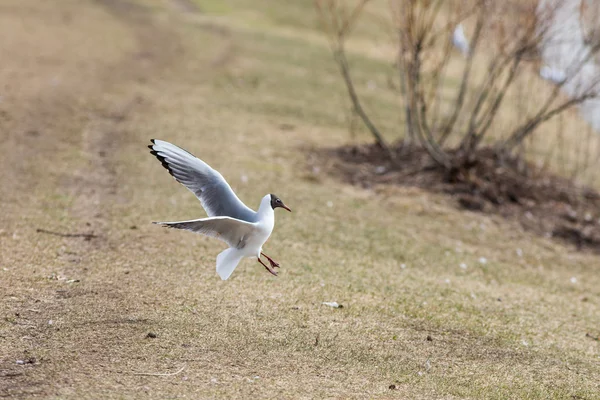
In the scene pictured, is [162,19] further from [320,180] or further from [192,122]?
[320,180]

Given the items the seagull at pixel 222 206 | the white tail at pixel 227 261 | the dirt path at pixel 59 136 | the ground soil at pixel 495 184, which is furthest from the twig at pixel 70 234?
the ground soil at pixel 495 184

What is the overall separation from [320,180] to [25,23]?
9.63 m

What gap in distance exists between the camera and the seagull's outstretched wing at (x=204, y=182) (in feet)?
15.6

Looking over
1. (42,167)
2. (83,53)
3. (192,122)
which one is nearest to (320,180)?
(192,122)

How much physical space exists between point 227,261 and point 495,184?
5959mm

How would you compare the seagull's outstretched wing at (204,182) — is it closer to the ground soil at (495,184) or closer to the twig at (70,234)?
the twig at (70,234)

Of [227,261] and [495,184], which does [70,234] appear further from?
[495,184]

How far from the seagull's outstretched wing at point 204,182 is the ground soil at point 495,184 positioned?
5.20m

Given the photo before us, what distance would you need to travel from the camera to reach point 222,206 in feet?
16.0

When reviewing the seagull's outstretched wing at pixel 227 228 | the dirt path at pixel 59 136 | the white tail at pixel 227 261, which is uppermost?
the seagull's outstretched wing at pixel 227 228

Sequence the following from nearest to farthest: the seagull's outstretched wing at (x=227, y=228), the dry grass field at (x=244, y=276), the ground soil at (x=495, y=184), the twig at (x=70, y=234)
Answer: the seagull's outstretched wing at (x=227, y=228) < the dry grass field at (x=244, y=276) < the twig at (x=70, y=234) < the ground soil at (x=495, y=184)

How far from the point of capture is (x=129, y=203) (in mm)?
7727

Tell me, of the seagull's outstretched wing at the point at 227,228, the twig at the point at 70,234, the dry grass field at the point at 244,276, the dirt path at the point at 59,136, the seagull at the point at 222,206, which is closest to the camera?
the seagull's outstretched wing at the point at 227,228

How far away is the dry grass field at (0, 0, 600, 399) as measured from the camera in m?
4.54
